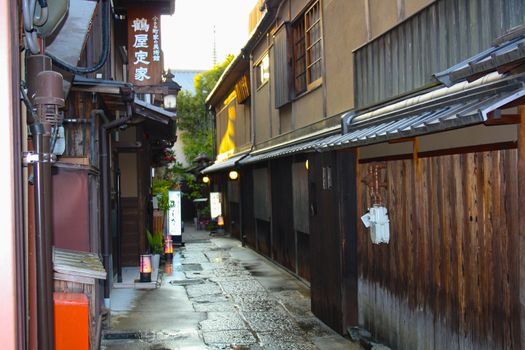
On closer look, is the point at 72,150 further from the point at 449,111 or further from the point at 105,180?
the point at 449,111

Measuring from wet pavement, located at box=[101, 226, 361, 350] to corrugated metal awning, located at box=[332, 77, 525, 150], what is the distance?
11.9 feet

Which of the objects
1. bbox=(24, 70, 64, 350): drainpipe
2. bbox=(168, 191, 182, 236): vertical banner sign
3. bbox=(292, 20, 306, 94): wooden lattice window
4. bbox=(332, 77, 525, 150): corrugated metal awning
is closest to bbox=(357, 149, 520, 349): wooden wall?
bbox=(332, 77, 525, 150): corrugated metal awning

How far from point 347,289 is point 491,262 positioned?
4249 millimetres

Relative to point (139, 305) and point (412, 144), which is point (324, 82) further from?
point (139, 305)

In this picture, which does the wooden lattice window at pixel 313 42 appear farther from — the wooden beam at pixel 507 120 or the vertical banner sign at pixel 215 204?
the vertical banner sign at pixel 215 204

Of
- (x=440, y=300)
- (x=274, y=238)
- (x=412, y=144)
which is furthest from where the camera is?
(x=274, y=238)

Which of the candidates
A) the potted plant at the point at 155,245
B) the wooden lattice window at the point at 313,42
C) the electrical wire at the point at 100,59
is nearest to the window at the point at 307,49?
the wooden lattice window at the point at 313,42

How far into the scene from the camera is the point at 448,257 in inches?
274

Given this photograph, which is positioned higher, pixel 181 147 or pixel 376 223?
pixel 181 147

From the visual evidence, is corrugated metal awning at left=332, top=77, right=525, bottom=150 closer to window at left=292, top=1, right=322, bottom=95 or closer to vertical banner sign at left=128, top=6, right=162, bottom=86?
vertical banner sign at left=128, top=6, right=162, bottom=86

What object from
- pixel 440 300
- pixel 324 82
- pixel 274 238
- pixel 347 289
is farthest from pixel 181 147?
pixel 440 300

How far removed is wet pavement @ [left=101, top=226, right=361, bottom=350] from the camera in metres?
9.91

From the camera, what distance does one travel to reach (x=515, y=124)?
5621 mm

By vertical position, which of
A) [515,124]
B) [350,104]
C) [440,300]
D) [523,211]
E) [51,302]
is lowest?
[440,300]
